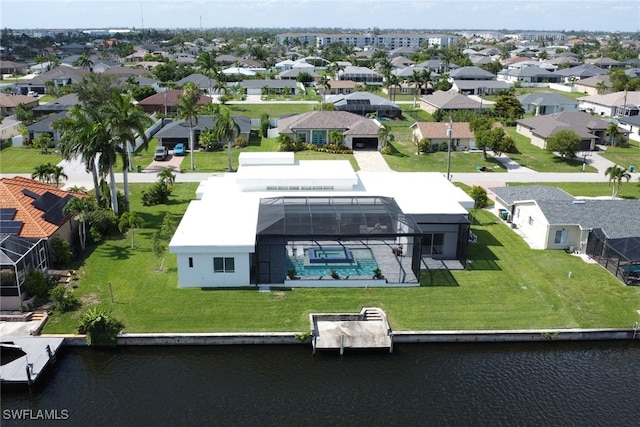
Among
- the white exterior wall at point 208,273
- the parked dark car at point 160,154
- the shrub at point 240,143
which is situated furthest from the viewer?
the shrub at point 240,143

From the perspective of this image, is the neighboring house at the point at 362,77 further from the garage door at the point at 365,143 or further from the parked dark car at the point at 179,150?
the parked dark car at the point at 179,150

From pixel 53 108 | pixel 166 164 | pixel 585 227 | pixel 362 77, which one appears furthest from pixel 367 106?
pixel 585 227

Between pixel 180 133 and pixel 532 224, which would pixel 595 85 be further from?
pixel 532 224

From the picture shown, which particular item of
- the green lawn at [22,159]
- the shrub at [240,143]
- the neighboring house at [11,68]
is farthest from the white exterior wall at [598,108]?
the neighboring house at [11,68]

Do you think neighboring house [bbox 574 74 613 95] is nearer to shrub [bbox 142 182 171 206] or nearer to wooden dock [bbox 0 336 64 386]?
shrub [bbox 142 182 171 206]

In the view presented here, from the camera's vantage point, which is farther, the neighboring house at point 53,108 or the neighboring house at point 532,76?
the neighboring house at point 532,76

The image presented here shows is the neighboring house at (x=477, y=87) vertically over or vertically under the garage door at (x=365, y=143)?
over

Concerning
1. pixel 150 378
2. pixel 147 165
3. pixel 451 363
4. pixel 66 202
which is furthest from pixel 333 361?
pixel 147 165
